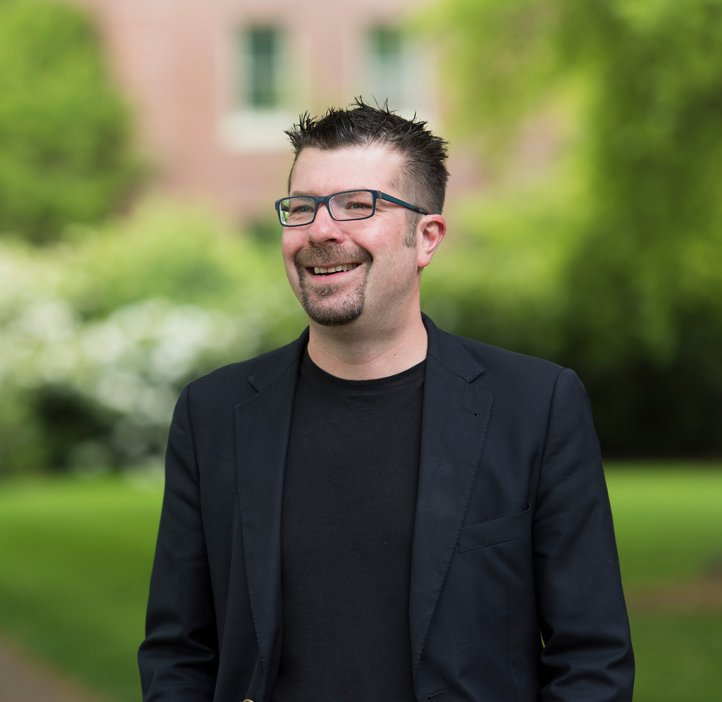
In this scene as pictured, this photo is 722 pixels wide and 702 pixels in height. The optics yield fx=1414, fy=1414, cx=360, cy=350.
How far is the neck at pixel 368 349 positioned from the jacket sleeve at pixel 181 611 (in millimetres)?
378

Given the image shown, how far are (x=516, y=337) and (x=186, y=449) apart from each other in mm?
16068

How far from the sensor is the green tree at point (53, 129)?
2703 cm

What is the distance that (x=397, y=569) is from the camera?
2.84 metres

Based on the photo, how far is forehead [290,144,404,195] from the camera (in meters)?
2.88

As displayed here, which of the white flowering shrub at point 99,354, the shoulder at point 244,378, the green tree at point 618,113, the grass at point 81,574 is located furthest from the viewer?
the white flowering shrub at point 99,354

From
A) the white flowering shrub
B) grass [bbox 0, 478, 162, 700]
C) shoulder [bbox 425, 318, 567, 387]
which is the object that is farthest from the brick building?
shoulder [bbox 425, 318, 567, 387]

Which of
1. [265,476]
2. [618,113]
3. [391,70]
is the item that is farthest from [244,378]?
[391,70]

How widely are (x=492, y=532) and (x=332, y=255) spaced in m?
0.64

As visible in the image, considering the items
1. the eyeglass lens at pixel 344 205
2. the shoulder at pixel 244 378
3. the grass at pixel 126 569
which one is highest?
the eyeglass lens at pixel 344 205

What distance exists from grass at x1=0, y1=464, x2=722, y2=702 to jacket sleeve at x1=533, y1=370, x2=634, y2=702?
164 inches

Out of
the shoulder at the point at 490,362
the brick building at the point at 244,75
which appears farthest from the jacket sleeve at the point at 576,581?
the brick building at the point at 244,75

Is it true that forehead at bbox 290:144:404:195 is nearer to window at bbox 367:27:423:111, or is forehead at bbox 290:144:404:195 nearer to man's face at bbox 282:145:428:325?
man's face at bbox 282:145:428:325

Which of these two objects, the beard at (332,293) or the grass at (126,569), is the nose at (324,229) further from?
the grass at (126,569)

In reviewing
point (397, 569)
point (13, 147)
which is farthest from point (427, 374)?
point (13, 147)
